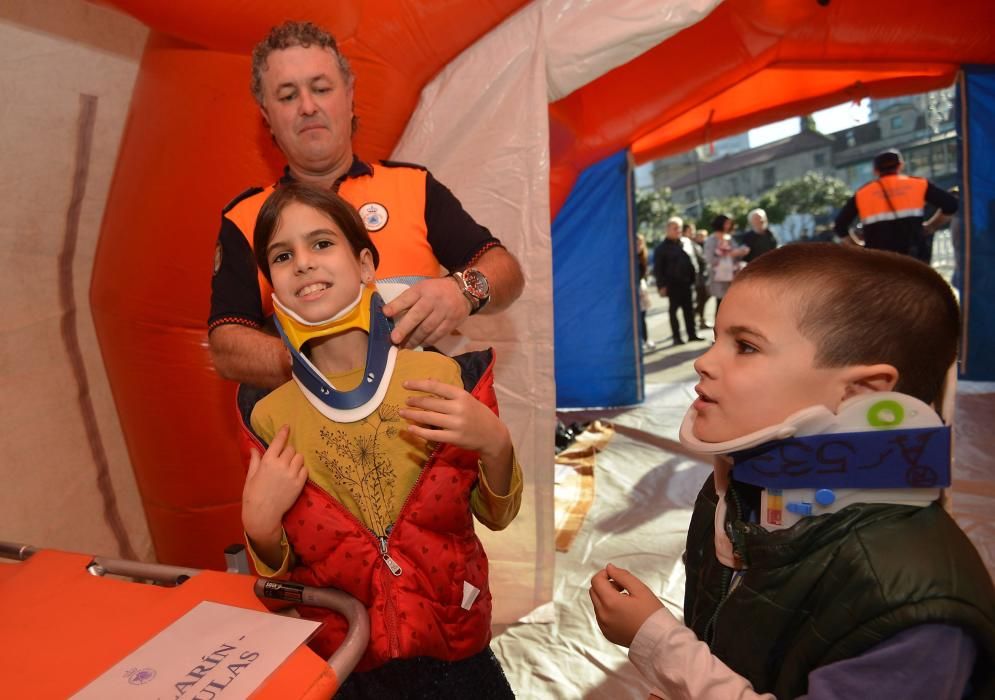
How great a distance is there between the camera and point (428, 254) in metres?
1.31

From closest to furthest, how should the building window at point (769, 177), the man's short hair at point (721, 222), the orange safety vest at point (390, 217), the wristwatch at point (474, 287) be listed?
the wristwatch at point (474, 287) < the orange safety vest at point (390, 217) < the man's short hair at point (721, 222) < the building window at point (769, 177)

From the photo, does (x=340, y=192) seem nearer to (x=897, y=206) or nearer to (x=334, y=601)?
(x=334, y=601)

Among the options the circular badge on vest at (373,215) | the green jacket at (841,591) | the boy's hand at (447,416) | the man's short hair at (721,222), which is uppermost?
the man's short hair at (721,222)

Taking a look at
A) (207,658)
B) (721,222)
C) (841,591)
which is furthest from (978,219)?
(207,658)

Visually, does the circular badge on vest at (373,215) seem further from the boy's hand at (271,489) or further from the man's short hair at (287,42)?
the boy's hand at (271,489)

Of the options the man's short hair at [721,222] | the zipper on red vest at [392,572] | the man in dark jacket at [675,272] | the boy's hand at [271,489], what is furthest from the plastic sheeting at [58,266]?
the man's short hair at [721,222]

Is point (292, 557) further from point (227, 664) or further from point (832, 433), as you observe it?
point (832, 433)

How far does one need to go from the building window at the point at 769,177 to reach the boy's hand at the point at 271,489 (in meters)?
9.49

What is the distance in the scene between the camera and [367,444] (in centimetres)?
97

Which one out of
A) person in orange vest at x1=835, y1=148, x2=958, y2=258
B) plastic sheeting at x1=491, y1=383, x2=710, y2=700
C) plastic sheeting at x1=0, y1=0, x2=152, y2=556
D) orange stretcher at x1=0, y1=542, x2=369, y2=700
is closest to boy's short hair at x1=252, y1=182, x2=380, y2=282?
orange stretcher at x1=0, y1=542, x2=369, y2=700

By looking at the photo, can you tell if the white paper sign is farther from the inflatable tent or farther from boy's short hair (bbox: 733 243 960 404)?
the inflatable tent

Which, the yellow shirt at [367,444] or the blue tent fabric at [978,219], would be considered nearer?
the yellow shirt at [367,444]

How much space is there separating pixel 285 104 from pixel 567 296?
3075mm

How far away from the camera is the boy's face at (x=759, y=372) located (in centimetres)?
74
